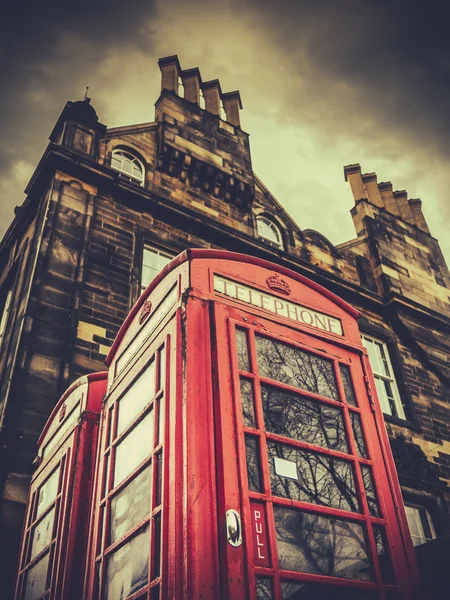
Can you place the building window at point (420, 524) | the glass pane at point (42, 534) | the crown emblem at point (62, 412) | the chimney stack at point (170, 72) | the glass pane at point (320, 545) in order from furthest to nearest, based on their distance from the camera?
the chimney stack at point (170, 72) → the building window at point (420, 524) → the crown emblem at point (62, 412) → the glass pane at point (42, 534) → the glass pane at point (320, 545)

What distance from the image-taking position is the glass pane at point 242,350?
386 centimetres

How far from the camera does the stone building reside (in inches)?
279

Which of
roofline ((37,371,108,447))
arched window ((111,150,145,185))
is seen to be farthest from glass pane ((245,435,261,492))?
arched window ((111,150,145,185))

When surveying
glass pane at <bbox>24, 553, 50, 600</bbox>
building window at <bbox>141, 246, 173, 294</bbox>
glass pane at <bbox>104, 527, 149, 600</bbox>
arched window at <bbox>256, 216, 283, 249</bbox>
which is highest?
arched window at <bbox>256, 216, 283, 249</bbox>

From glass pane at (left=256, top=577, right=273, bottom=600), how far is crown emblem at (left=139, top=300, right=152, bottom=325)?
2.26 m

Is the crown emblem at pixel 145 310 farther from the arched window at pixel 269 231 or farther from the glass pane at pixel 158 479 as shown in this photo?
the arched window at pixel 269 231

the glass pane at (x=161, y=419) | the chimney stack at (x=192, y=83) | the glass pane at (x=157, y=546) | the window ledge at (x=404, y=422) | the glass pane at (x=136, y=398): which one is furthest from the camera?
the chimney stack at (x=192, y=83)

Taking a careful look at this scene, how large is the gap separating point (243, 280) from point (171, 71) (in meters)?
10.9

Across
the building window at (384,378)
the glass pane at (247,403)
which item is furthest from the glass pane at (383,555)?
the building window at (384,378)

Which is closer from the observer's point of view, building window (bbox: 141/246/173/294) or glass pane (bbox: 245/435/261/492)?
glass pane (bbox: 245/435/261/492)

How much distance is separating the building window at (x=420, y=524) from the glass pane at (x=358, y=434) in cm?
579

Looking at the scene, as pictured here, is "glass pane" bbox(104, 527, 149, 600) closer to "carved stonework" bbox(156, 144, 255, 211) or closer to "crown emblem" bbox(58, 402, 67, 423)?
"crown emblem" bbox(58, 402, 67, 423)

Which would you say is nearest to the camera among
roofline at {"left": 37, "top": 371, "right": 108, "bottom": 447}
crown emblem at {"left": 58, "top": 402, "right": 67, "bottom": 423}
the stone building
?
roofline at {"left": 37, "top": 371, "right": 108, "bottom": 447}

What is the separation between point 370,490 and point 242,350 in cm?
138
